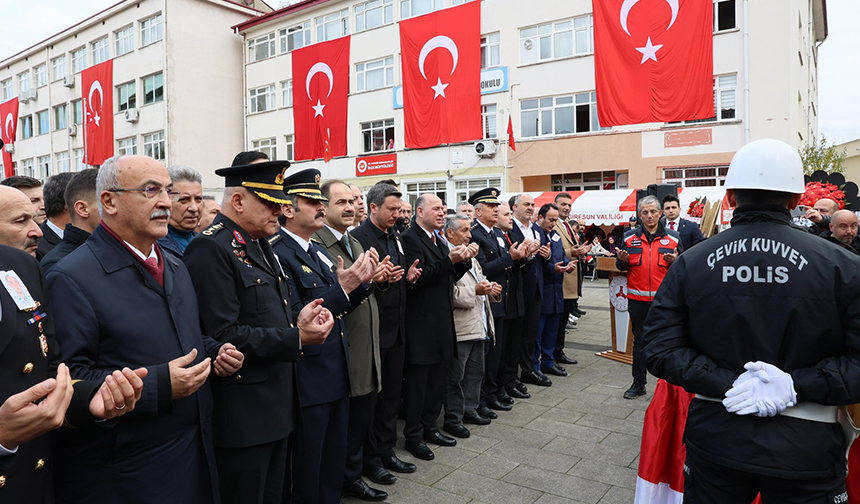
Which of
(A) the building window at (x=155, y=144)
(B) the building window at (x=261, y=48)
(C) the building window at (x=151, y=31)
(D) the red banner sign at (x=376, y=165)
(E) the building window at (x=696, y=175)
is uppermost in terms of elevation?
(C) the building window at (x=151, y=31)

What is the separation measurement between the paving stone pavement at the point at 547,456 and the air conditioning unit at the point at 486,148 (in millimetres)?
17299

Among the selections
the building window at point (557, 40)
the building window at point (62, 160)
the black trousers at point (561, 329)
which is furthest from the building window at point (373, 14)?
the building window at point (62, 160)

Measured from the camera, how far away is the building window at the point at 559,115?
21136 millimetres

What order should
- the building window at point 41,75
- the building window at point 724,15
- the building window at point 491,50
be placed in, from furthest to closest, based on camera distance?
1. the building window at point 41,75
2. the building window at point 491,50
3. the building window at point 724,15

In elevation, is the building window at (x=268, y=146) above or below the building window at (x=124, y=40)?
below

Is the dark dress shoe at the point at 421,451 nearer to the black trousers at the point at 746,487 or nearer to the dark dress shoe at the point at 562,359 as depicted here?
the black trousers at the point at 746,487

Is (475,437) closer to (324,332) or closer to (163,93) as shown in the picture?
(324,332)

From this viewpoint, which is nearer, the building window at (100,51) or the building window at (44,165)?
the building window at (100,51)

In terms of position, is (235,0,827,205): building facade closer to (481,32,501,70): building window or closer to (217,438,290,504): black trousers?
(481,32,501,70): building window

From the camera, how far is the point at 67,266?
2012mm

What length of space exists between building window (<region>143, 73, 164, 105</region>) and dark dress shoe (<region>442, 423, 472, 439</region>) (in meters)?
31.9

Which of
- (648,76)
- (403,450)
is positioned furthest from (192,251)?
(648,76)

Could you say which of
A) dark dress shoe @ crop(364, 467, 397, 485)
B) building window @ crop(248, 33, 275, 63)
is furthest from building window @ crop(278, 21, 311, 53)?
dark dress shoe @ crop(364, 467, 397, 485)

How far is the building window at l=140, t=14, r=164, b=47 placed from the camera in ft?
103
